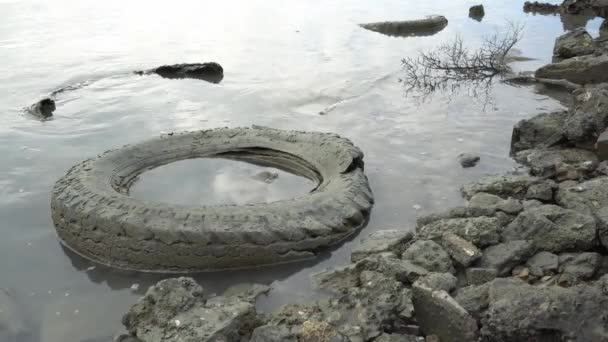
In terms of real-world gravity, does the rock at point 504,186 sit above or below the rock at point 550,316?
below

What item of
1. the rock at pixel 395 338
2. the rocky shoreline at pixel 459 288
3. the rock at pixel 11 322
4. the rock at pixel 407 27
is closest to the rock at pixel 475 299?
the rocky shoreline at pixel 459 288

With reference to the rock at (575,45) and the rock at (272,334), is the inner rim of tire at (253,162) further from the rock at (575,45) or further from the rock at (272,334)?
the rock at (575,45)

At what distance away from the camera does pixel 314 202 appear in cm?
460

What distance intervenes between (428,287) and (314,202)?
1541mm

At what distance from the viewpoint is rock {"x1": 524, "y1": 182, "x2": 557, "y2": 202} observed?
15.8ft

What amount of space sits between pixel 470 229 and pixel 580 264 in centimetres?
74

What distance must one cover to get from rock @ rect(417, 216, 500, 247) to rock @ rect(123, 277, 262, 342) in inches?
60.9

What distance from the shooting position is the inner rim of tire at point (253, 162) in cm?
535

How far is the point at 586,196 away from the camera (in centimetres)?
457

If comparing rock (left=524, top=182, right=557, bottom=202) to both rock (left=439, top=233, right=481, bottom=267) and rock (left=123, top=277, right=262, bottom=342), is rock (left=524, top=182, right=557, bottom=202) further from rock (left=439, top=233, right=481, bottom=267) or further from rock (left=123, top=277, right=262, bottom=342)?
rock (left=123, top=277, right=262, bottom=342)

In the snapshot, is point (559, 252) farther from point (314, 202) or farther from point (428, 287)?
point (314, 202)

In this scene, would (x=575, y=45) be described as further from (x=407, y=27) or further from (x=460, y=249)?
(x=460, y=249)

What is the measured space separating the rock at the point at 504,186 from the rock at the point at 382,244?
1.15 meters

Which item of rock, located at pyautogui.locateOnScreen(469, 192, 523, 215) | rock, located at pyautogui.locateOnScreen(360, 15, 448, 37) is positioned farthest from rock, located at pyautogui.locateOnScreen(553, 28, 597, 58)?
rock, located at pyautogui.locateOnScreen(469, 192, 523, 215)
